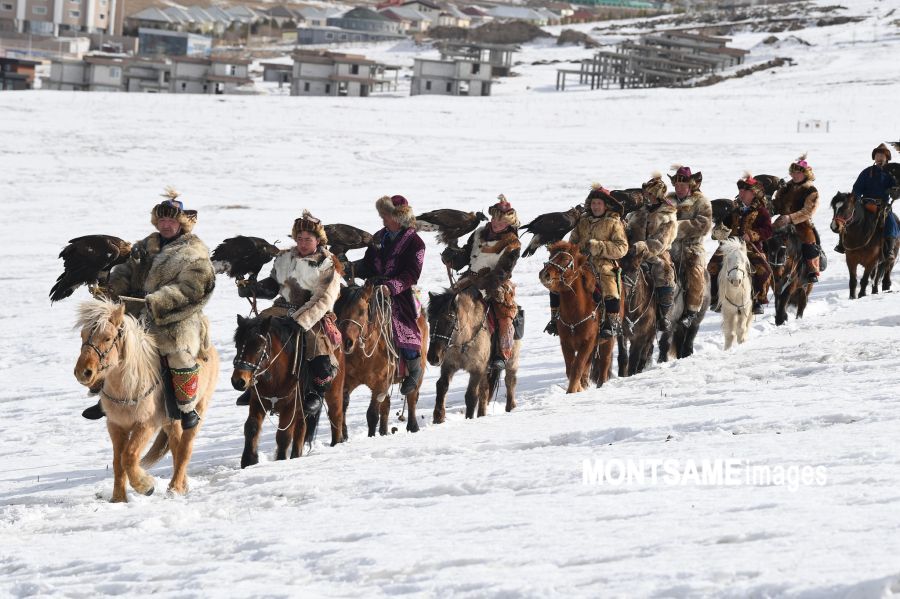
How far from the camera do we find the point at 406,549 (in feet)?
20.4

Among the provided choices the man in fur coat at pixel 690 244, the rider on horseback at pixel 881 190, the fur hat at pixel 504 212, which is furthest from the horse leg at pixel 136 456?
the rider on horseback at pixel 881 190

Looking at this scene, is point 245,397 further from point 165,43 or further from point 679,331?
point 165,43

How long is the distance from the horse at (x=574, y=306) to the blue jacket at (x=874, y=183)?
6.43 m

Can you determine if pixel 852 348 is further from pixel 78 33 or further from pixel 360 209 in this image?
pixel 78 33

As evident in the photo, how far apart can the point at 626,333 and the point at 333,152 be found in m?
29.6

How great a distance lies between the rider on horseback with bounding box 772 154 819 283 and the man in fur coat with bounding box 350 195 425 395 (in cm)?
635

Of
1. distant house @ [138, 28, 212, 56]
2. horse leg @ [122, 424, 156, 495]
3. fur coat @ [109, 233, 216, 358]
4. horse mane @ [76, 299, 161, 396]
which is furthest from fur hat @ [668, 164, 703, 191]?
distant house @ [138, 28, 212, 56]

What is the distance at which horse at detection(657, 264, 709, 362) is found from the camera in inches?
534

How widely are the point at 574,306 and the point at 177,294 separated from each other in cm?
466

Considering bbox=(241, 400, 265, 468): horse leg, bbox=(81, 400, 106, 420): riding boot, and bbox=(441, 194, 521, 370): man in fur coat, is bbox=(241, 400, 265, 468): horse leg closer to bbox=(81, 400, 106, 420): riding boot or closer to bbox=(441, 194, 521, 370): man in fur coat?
bbox=(81, 400, 106, 420): riding boot

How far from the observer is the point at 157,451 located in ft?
30.3

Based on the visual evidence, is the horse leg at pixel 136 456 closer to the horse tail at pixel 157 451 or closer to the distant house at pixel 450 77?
the horse tail at pixel 157 451

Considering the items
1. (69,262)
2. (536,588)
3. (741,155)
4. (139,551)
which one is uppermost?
(741,155)

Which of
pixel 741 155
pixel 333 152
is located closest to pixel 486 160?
pixel 333 152
